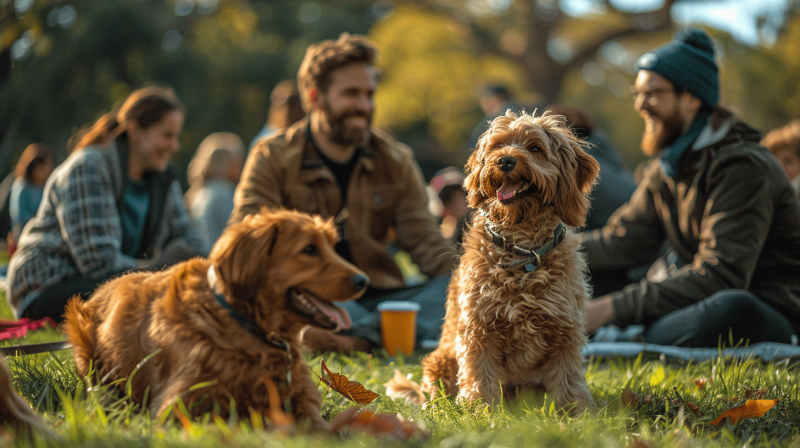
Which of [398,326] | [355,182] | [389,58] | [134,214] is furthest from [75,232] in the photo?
[389,58]

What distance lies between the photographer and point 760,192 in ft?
13.6

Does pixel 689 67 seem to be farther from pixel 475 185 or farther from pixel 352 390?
pixel 352 390

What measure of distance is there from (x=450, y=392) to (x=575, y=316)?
32.6 inches

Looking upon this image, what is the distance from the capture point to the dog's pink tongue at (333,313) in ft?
8.13

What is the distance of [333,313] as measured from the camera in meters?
2.49

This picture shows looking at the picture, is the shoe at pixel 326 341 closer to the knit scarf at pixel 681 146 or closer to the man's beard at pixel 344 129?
the man's beard at pixel 344 129

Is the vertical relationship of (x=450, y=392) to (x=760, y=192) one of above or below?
below

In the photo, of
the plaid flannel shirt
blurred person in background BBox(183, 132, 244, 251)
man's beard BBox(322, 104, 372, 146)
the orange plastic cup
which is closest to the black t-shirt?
man's beard BBox(322, 104, 372, 146)

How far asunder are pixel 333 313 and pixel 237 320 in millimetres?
394

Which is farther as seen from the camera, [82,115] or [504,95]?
[82,115]

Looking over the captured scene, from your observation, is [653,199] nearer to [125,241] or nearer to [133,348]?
[133,348]

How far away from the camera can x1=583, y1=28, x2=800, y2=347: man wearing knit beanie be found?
417cm

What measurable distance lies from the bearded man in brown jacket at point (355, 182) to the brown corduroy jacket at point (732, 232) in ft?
5.96

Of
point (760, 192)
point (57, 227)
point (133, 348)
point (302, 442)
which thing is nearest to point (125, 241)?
point (57, 227)
